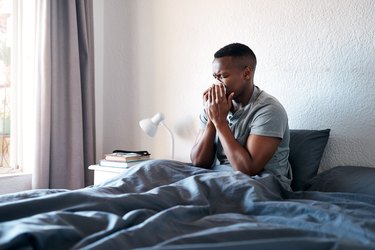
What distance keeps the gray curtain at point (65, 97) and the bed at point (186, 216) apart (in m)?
1.11

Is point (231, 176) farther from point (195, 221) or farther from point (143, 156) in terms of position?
point (143, 156)

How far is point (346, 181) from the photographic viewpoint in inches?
52.8

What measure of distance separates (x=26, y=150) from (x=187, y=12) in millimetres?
1363

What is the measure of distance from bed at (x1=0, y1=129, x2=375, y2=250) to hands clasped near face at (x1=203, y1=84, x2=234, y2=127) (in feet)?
1.06

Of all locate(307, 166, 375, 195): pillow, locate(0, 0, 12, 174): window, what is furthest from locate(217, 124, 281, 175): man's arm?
locate(0, 0, 12, 174): window

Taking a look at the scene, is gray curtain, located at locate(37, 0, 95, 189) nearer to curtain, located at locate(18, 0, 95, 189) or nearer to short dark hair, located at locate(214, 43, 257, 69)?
curtain, located at locate(18, 0, 95, 189)

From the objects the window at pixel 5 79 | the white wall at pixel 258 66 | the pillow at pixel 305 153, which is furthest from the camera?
the window at pixel 5 79

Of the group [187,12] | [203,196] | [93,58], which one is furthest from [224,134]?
[93,58]

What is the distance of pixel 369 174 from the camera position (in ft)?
4.38

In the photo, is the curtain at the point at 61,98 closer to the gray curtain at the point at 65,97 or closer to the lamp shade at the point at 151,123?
the gray curtain at the point at 65,97

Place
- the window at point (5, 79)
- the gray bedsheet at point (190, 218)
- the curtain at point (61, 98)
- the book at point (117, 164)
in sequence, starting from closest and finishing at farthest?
the gray bedsheet at point (190, 218) → the book at point (117, 164) → the curtain at point (61, 98) → the window at point (5, 79)

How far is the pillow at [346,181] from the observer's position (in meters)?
1.27

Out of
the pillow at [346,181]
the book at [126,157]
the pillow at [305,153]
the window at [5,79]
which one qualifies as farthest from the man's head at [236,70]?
the window at [5,79]

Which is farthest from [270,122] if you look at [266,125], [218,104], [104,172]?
[104,172]
